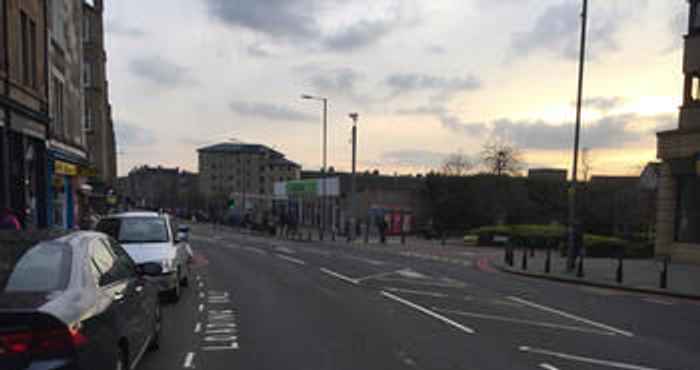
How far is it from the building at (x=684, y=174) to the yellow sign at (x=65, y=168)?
23970mm

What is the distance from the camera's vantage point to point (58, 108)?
2611cm

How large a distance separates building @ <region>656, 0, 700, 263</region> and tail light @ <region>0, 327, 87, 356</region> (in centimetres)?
2320

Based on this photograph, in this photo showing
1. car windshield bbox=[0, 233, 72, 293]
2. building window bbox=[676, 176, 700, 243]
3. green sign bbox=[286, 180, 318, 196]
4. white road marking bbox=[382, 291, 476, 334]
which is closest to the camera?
car windshield bbox=[0, 233, 72, 293]

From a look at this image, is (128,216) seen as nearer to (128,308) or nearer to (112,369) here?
(128,308)

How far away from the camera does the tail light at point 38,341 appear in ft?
12.6

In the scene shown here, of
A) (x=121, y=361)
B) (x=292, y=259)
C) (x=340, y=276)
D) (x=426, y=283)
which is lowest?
(x=292, y=259)

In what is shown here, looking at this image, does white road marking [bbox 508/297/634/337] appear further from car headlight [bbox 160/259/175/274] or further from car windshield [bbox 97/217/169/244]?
car windshield [bbox 97/217/169/244]

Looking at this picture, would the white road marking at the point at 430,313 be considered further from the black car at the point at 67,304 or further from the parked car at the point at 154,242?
the black car at the point at 67,304

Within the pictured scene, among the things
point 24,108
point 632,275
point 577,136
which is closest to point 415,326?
point 632,275

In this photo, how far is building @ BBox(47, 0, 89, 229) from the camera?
2427 cm

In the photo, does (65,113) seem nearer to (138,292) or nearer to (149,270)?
(149,270)

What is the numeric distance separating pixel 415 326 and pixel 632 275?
12058mm

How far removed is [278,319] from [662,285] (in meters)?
11.1

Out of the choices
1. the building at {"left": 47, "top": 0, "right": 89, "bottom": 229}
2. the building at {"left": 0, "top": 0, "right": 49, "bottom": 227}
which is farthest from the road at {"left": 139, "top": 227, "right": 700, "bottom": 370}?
the building at {"left": 47, "top": 0, "right": 89, "bottom": 229}
